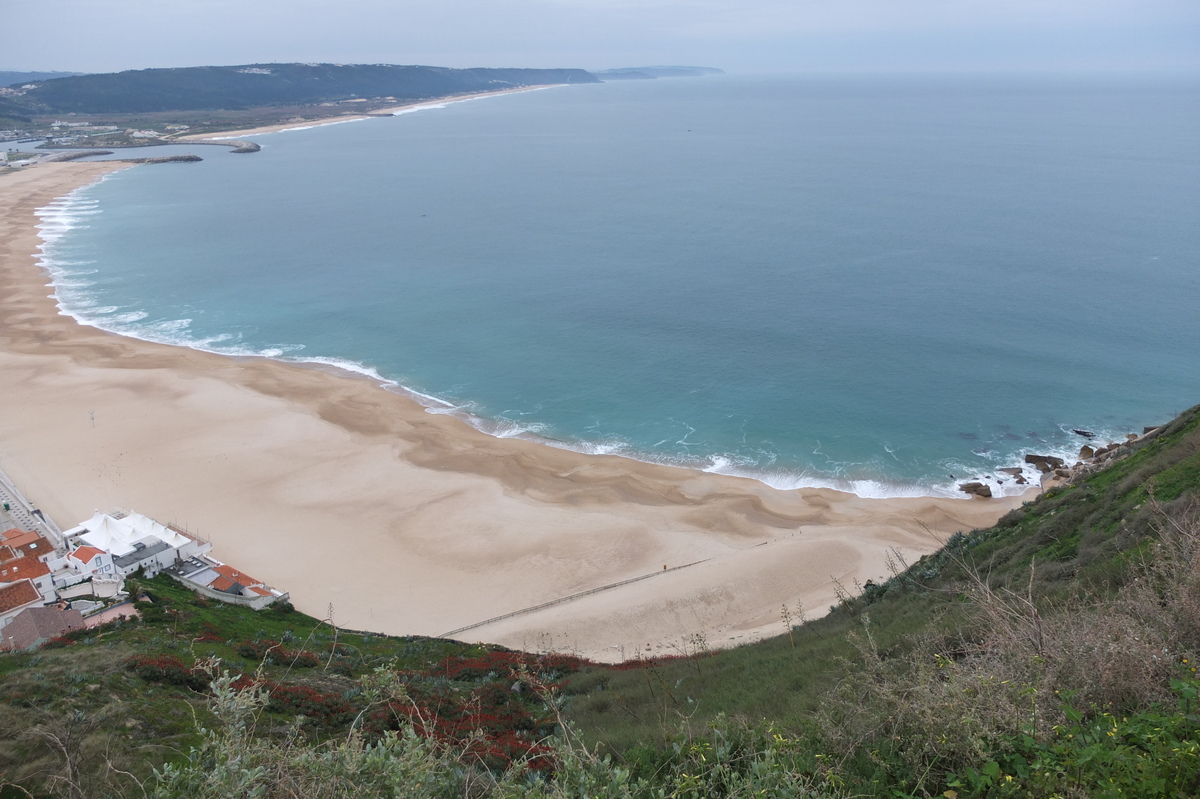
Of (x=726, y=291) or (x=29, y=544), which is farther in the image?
(x=726, y=291)

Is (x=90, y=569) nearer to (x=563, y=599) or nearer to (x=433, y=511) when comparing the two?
(x=433, y=511)

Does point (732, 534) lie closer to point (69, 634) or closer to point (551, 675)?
point (551, 675)

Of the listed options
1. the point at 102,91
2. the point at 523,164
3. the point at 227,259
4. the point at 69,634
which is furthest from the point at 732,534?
the point at 102,91

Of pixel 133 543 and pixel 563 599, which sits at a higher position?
pixel 133 543

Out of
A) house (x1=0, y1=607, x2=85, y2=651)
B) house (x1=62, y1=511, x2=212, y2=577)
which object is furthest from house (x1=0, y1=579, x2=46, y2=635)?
house (x1=62, y1=511, x2=212, y2=577)

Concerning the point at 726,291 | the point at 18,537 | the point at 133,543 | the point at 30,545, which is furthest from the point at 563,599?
the point at 726,291

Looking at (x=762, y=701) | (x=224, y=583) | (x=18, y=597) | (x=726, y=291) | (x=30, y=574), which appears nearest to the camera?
(x=762, y=701)

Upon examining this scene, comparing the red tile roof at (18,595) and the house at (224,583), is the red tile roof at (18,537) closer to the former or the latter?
the red tile roof at (18,595)
